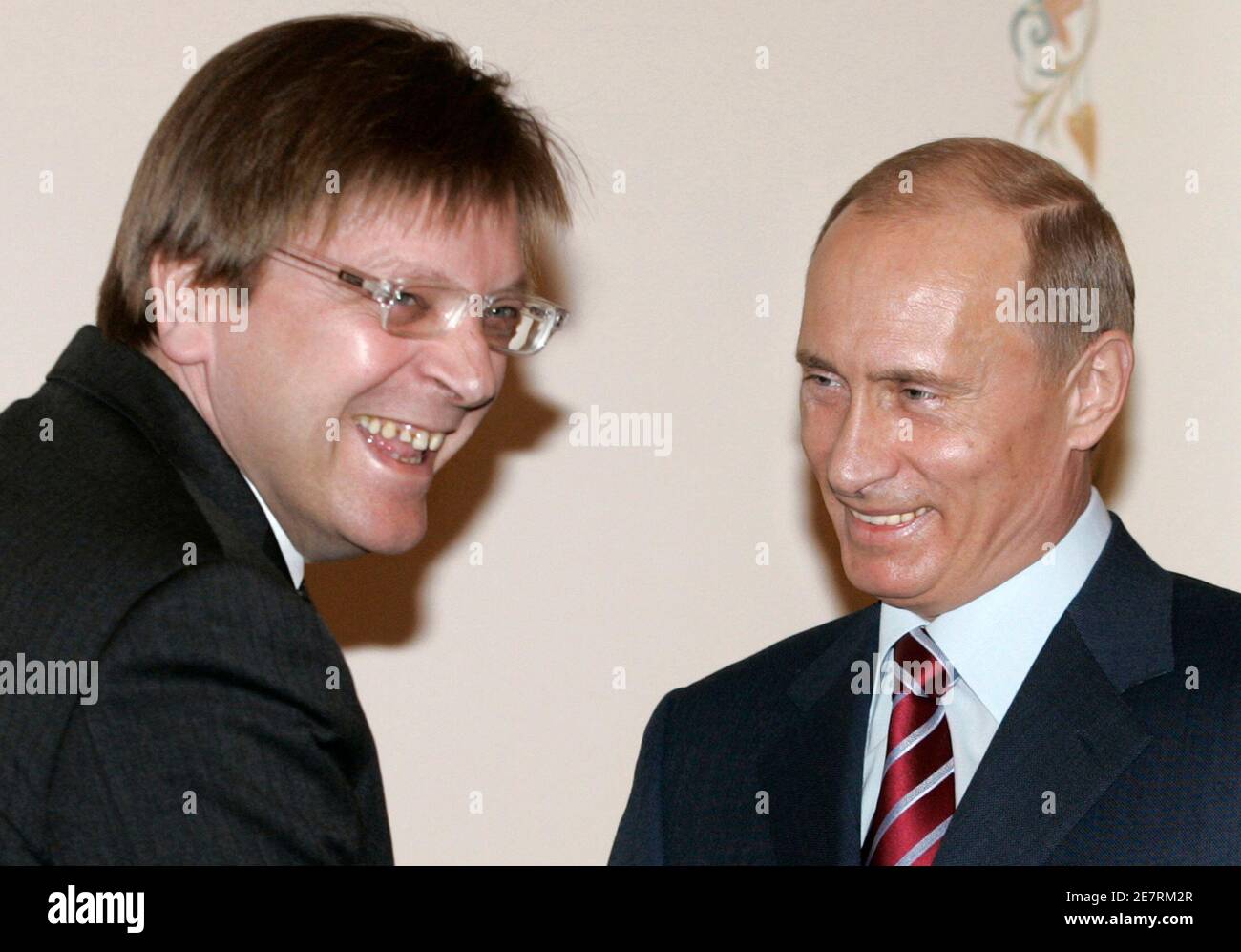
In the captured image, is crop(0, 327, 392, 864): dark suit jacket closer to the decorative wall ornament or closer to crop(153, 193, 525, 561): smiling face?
crop(153, 193, 525, 561): smiling face

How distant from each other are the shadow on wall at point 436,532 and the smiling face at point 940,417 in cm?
79

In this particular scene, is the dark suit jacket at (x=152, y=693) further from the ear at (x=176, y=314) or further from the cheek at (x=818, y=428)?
the cheek at (x=818, y=428)

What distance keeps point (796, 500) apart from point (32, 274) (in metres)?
1.11

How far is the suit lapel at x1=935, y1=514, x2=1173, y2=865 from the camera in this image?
137 centimetres

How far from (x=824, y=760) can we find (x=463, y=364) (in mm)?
528

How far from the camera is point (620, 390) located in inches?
88.9

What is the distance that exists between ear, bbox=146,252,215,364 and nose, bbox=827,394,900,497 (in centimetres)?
59

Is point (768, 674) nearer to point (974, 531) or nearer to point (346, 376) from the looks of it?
point (974, 531)


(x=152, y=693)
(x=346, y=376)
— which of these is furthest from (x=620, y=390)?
(x=152, y=693)

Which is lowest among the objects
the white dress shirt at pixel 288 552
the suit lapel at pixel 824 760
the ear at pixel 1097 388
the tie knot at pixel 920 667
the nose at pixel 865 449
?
the suit lapel at pixel 824 760

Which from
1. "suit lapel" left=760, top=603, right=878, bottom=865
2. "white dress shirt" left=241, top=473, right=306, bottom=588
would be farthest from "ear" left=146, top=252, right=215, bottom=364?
"suit lapel" left=760, top=603, right=878, bottom=865

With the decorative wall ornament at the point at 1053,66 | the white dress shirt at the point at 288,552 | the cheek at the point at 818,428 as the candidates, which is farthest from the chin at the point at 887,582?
the decorative wall ornament at the point at 1053,66

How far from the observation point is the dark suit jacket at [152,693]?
3.33 feet

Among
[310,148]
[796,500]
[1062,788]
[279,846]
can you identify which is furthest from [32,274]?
[1062,788]
